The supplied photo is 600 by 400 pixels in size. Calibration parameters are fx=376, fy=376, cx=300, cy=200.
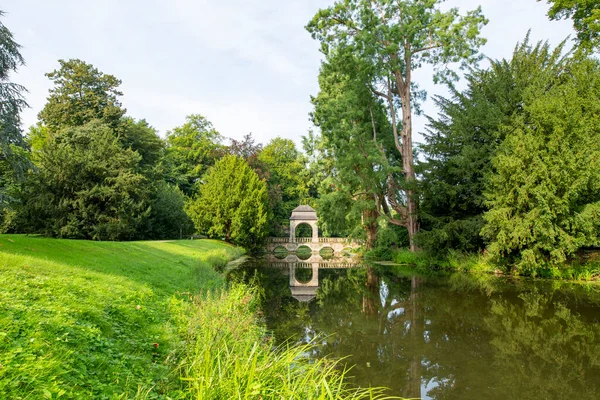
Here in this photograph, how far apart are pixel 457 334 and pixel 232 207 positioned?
22.2 metres

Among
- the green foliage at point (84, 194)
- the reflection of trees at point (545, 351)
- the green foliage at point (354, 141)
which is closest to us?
the reflection of trees at point (545, 351)

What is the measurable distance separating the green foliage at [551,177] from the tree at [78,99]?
27038mm

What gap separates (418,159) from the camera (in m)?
21.4

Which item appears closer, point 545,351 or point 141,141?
point 545,351

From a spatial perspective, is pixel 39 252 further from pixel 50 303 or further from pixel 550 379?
pixel 550 379

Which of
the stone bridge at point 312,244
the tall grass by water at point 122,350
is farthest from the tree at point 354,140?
the tall grass by water at point 122,350

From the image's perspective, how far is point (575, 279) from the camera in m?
14.5

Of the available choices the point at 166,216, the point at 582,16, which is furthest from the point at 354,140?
the point at 166,216

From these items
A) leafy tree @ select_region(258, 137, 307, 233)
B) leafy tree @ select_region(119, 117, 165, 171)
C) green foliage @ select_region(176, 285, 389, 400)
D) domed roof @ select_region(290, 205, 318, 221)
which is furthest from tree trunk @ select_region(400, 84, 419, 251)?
leafy tree @ select_region(258, 137, 307, 233)

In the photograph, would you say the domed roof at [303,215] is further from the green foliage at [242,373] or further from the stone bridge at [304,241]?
the green foliage at [242,373]

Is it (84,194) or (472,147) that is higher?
(472,147)

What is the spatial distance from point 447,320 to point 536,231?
294 inches

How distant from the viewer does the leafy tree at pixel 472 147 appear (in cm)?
1683

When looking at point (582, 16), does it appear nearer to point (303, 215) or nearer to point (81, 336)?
point (81, 336)
